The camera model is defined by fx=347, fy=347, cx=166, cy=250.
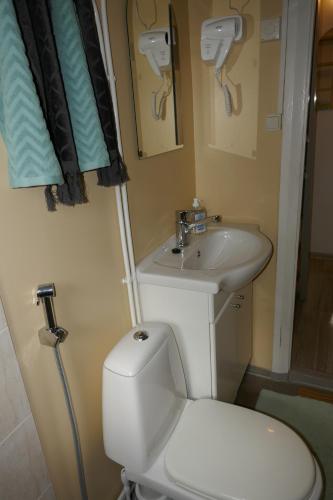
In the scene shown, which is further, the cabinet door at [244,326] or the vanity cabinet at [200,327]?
the cabinet door at [244,326]

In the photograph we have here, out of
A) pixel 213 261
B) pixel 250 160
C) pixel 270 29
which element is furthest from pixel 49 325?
pixel 270 29

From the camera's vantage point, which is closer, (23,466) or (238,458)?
(23,466)

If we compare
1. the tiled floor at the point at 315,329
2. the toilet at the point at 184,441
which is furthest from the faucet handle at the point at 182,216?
the tiled floor at the point at 315,329

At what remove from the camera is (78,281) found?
108 centimetres

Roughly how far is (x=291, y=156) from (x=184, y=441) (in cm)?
125

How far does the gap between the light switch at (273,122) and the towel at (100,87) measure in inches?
34.1

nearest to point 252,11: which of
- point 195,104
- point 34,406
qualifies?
point 195,104

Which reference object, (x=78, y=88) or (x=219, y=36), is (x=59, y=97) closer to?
(x=78, y=88)

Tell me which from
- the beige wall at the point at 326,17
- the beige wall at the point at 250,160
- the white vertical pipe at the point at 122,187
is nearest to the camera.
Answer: the white vertical pipe at the point at 122,187

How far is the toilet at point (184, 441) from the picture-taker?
989mm

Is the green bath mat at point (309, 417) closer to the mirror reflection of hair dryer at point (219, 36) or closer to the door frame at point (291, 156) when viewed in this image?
the door frame at point (291, 156)

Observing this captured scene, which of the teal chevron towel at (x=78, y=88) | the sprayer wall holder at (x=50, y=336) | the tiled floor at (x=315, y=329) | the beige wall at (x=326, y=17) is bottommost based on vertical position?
the tiled floor at (x=315, y=329)

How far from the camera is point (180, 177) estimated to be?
1700mm

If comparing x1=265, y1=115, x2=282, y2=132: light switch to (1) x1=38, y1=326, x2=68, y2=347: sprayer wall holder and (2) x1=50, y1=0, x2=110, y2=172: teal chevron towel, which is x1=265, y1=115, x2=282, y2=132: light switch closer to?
(2) x1=50, y1=0, x2=110, y2=172: teal chevron towel
